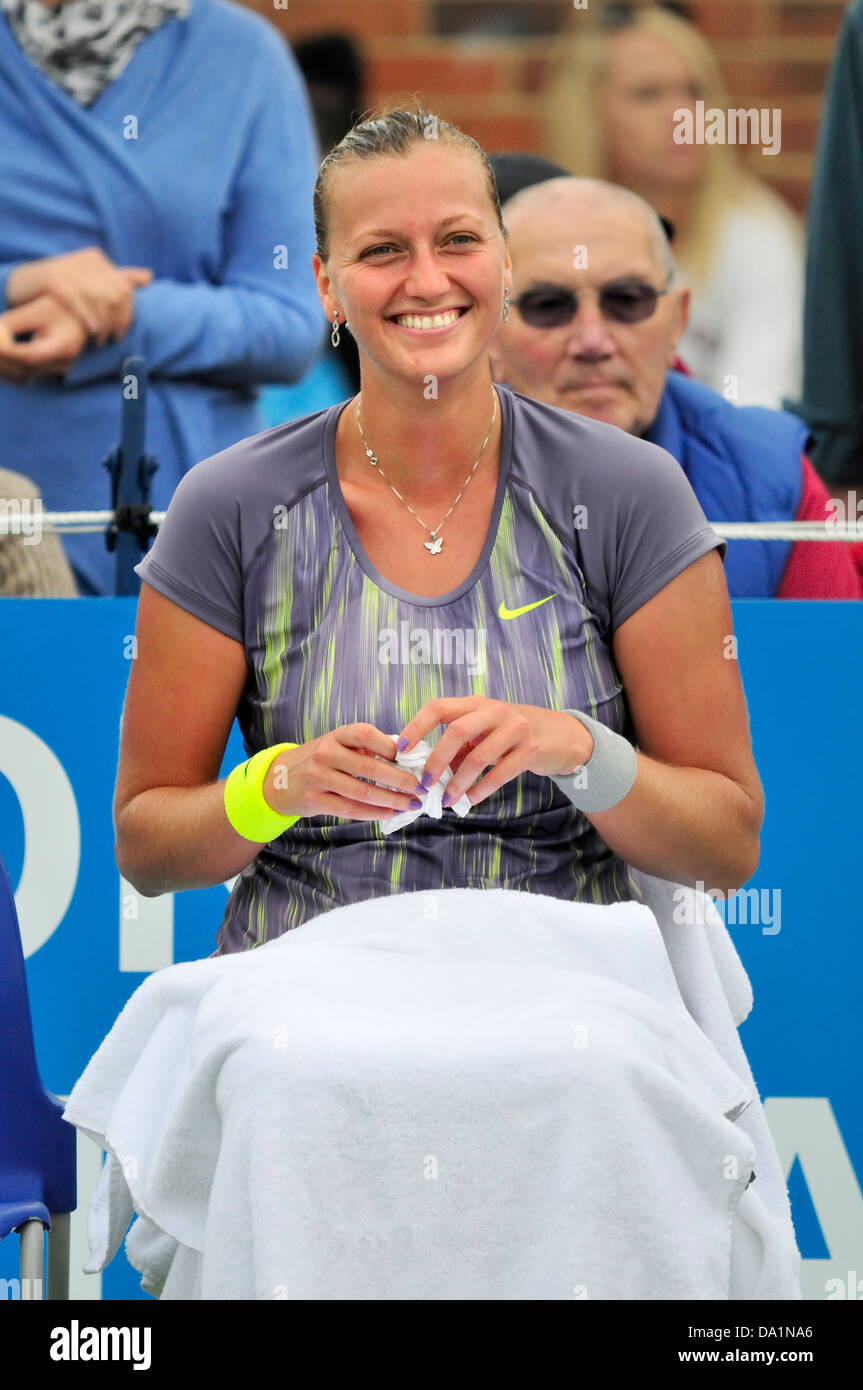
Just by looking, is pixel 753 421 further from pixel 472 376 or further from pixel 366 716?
pixel 366 716

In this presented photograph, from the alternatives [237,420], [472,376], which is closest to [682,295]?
[237,420]

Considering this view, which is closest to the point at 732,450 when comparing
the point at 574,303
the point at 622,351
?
the point at 622,351

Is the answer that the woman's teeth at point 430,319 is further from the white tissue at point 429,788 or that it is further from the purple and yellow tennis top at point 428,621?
the white tissue at point 429,788

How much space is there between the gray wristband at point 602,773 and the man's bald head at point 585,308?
50.6 inches

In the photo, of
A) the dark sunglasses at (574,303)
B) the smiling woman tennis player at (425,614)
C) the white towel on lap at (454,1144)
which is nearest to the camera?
the white towel on lap at (454,1144)

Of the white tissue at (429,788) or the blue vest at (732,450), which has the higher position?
the blue vest at (732,450)

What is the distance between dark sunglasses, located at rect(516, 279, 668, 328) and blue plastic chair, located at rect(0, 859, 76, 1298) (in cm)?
133

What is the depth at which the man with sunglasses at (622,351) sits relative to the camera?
2.48 m

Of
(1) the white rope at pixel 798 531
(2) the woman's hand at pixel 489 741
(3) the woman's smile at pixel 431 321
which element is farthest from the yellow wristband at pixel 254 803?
(1) the white rope at pixel 798 531

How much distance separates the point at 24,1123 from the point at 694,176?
2285 millimetres

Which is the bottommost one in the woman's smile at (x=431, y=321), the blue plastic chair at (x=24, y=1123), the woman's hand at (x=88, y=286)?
the blue plastic chair at (x=24, y=1123)

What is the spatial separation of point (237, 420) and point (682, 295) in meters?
0.80

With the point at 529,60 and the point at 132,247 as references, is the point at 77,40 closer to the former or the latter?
the point at 132,247

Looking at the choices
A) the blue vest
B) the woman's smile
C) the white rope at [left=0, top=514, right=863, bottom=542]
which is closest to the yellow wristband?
the woman's smile
